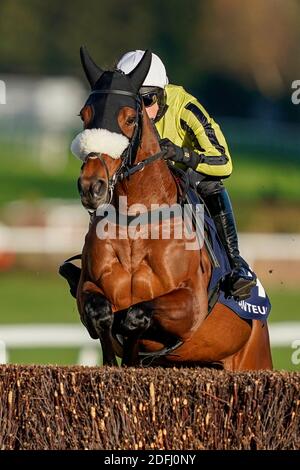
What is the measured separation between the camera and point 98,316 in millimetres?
5566

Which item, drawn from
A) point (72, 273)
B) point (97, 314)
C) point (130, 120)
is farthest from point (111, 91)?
point (72, 273)

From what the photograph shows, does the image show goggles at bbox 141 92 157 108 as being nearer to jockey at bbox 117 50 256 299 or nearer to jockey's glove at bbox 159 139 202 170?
jockey at bbox 117 50 256 299

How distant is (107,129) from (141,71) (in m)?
0.42

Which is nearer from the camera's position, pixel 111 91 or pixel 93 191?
pixel 93 191

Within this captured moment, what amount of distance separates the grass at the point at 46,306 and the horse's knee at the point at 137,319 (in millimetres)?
6117

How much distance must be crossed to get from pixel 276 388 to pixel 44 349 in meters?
8.23

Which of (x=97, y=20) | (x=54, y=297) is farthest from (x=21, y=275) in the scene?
(x=97, y=20)

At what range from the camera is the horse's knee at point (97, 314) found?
556cm

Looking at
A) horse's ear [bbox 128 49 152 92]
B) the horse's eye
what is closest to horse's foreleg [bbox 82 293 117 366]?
the horse's eye

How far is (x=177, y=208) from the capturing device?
19.2ft

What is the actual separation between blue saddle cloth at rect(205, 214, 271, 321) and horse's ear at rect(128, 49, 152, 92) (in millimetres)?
917

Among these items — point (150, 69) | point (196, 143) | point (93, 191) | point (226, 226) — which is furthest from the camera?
point (226, 226)

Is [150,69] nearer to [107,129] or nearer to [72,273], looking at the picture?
[107,129]

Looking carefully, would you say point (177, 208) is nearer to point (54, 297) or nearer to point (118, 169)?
point (118, 169)
